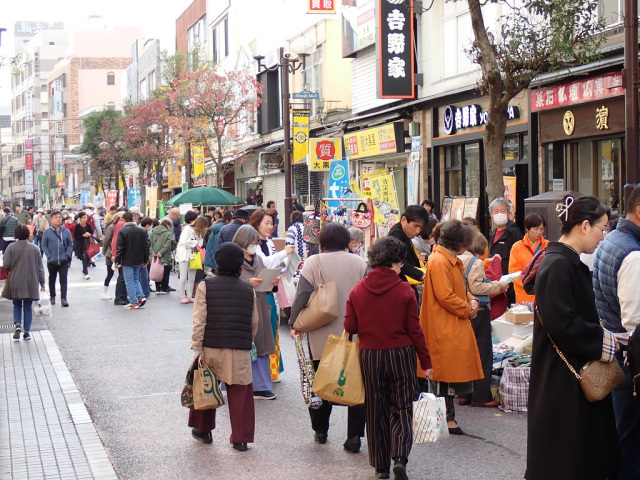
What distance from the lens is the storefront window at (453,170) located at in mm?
23250

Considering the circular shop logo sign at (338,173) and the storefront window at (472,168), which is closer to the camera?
the circular shop logo sign at (338,173)

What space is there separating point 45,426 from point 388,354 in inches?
141

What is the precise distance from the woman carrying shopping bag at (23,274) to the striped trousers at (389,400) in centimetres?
821

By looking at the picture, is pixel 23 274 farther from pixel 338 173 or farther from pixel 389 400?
pixel 389 400

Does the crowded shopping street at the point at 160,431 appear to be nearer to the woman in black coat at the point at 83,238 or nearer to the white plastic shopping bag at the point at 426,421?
the white plastic shopping bag at the point at 426,421

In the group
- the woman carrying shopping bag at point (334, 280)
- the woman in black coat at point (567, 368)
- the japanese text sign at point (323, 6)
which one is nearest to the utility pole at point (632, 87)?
the woman carrying shopping bag at point (334, 280)

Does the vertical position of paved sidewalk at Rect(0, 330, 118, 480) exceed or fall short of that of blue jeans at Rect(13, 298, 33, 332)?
it falls short

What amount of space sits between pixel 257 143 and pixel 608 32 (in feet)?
80.4

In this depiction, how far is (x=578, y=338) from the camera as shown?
468 cm

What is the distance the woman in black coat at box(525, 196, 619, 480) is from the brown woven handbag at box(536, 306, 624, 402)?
0.12ft

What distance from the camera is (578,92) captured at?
1755 centimetres

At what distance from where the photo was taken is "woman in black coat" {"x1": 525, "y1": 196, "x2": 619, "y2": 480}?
4.72 meters


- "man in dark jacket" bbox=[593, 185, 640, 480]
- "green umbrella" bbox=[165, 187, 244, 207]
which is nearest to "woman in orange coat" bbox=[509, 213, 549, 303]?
"man in dark jacket" bbox=[593, 185, 640, 480]

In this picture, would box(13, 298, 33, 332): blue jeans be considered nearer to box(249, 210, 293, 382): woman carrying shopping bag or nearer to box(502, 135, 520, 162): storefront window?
box(249, 210, 293, 382): woman carrying shopping bag
